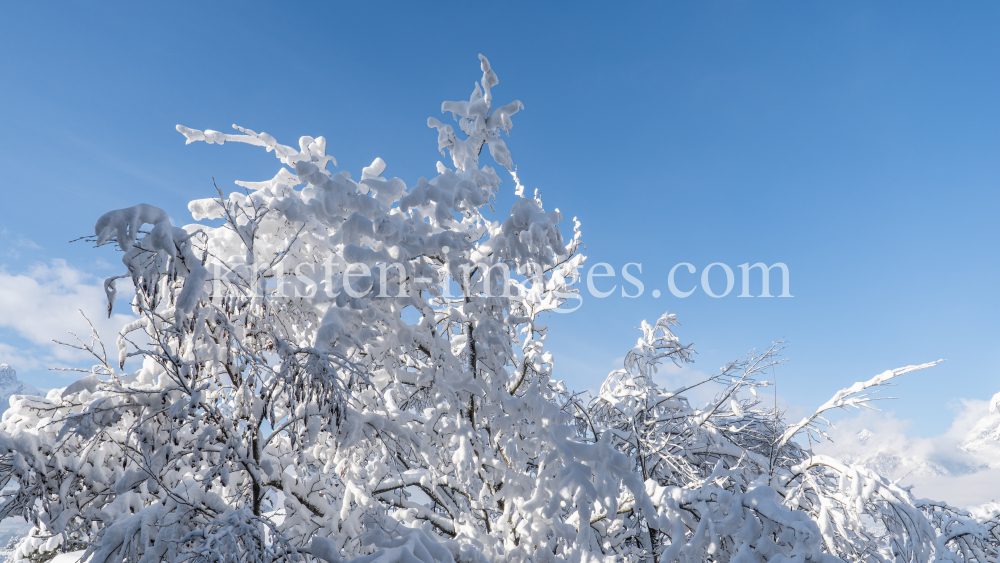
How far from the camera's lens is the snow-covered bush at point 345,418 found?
2.64 meters

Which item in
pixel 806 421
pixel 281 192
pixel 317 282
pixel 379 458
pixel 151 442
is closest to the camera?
pixel 151 442

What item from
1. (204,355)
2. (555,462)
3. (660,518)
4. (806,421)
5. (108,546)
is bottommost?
(108,546)

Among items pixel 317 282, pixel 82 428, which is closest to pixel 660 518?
pixel 317 282

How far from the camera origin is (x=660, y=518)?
10.4 feet

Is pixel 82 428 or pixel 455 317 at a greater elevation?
pixel 455 317

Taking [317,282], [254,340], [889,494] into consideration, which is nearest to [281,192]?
[317,282]

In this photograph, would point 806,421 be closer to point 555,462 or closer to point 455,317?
point 555,462

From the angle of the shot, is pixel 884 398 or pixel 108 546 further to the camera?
pixel 884 398

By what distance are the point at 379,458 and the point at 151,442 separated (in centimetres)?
251

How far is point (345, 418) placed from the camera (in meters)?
2.54

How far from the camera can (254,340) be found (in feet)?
10.7

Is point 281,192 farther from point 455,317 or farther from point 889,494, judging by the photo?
point 889,494

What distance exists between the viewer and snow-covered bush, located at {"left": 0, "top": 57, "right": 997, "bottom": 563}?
264cm

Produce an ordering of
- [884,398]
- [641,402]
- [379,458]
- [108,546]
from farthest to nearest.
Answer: [641,402], [379,458], [884,398], [108,546]
